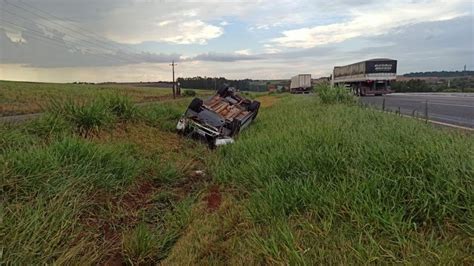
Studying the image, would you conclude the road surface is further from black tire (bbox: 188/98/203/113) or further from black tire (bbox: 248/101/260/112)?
black tire (bbox: 188/98/203/113)

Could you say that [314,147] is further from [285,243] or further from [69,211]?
[69,211]

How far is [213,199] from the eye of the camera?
5.16 metres

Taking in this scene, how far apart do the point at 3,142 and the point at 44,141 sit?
28.2 inches

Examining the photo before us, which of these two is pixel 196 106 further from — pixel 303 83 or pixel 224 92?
pixel 303 83

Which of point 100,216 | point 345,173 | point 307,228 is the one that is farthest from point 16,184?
point 345,173

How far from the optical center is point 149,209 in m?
4.87

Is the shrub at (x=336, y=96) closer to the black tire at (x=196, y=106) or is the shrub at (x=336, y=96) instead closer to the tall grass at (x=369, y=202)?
the black tire at (x=196, y=106)

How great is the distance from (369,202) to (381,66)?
3225cm

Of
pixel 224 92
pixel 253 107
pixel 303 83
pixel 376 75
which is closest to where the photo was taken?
pixel 253 107

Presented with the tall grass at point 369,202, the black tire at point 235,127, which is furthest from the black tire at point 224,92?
the tall grass at point 369,202

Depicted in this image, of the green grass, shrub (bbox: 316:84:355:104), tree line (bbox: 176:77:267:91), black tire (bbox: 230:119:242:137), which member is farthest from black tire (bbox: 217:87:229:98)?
tree line (bbox: 176:77:267:91)

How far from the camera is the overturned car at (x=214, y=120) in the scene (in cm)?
975

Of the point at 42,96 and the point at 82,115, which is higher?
the point at 42,96

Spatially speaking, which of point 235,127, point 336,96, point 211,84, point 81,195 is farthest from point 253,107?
point 211,84
